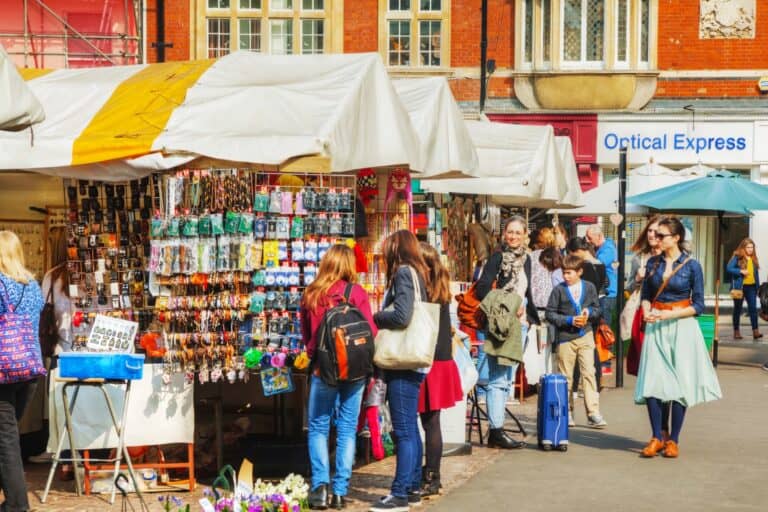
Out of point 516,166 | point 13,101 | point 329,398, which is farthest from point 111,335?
point 516,166

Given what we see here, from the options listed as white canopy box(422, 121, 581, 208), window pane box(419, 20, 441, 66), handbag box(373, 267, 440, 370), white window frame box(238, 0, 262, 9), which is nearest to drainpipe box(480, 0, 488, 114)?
window pane box(419, 20, 441, 66)

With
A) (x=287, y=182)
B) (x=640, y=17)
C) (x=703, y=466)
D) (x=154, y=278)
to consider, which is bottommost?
(x=703, y=466)

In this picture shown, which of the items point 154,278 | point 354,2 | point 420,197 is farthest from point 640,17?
point 154,278

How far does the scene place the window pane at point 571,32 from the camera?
2686 cm

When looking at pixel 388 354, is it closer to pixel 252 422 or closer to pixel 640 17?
pixel 252 422

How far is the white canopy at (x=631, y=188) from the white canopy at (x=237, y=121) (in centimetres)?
966

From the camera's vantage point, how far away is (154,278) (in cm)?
971

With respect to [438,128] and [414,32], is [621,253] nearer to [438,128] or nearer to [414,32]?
[438,128]

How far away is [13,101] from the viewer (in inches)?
301

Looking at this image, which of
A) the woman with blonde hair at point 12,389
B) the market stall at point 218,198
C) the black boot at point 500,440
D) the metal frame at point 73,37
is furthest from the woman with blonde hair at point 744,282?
the woman with blonde hair at point 12,389

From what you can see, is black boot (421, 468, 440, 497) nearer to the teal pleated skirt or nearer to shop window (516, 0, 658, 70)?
the teal pleated skirt

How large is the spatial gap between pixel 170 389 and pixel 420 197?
15.4 feet

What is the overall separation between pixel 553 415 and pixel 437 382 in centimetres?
238

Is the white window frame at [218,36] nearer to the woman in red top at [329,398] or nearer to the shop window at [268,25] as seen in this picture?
the shop window at [268,25]
